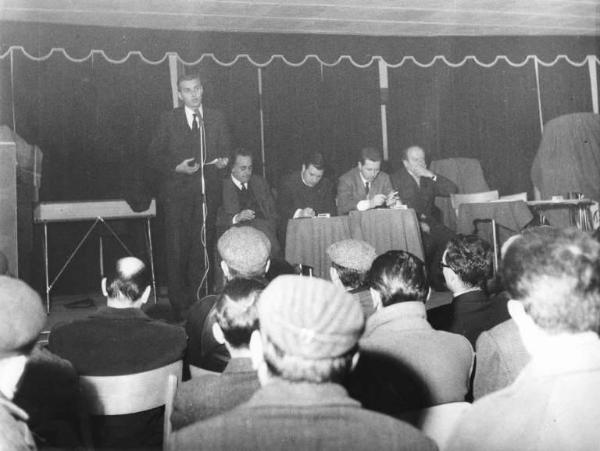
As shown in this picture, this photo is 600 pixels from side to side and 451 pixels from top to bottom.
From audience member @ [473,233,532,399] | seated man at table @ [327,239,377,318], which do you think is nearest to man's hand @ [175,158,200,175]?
seated man at table @ [327,239,377,318]

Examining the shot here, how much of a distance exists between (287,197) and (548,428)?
4.88m

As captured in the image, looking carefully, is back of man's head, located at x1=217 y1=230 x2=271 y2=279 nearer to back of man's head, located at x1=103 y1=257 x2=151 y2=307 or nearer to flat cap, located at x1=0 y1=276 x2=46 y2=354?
back of man's head, located at x1=103 y1=257 x2=151 y2=307

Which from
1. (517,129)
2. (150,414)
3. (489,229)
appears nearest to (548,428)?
(150,414)

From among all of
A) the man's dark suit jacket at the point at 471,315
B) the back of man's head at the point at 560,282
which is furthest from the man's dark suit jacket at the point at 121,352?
the back of man's head at the point at 560,282

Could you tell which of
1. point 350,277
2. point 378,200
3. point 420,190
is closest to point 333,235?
point 378,200

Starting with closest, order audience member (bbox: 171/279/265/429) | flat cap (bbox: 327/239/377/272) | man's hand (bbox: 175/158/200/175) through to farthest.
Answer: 1. audience member (bbox: 171/279/265/429)
2. flat cap (bbox: 327/239/377/272)
3. man's hand (bbox: 175/158/200/175)

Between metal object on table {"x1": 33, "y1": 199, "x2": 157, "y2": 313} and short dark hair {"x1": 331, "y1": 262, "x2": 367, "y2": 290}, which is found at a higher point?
metal object on table {"x1": 33, "y1": 199, "x2": 157, "y2": 313}

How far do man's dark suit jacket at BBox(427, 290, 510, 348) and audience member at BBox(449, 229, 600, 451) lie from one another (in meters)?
1.11

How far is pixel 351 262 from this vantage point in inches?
103

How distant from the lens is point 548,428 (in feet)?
3.23

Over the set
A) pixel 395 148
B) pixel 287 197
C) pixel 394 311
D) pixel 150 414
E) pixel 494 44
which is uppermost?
pixel 494 44

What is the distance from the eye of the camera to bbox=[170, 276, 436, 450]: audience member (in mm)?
920

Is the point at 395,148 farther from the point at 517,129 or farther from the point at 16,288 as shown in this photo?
the point at 16,288

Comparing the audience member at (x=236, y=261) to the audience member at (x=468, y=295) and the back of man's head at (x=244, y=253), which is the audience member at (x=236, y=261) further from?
the audience member at (x=468, y=295)
